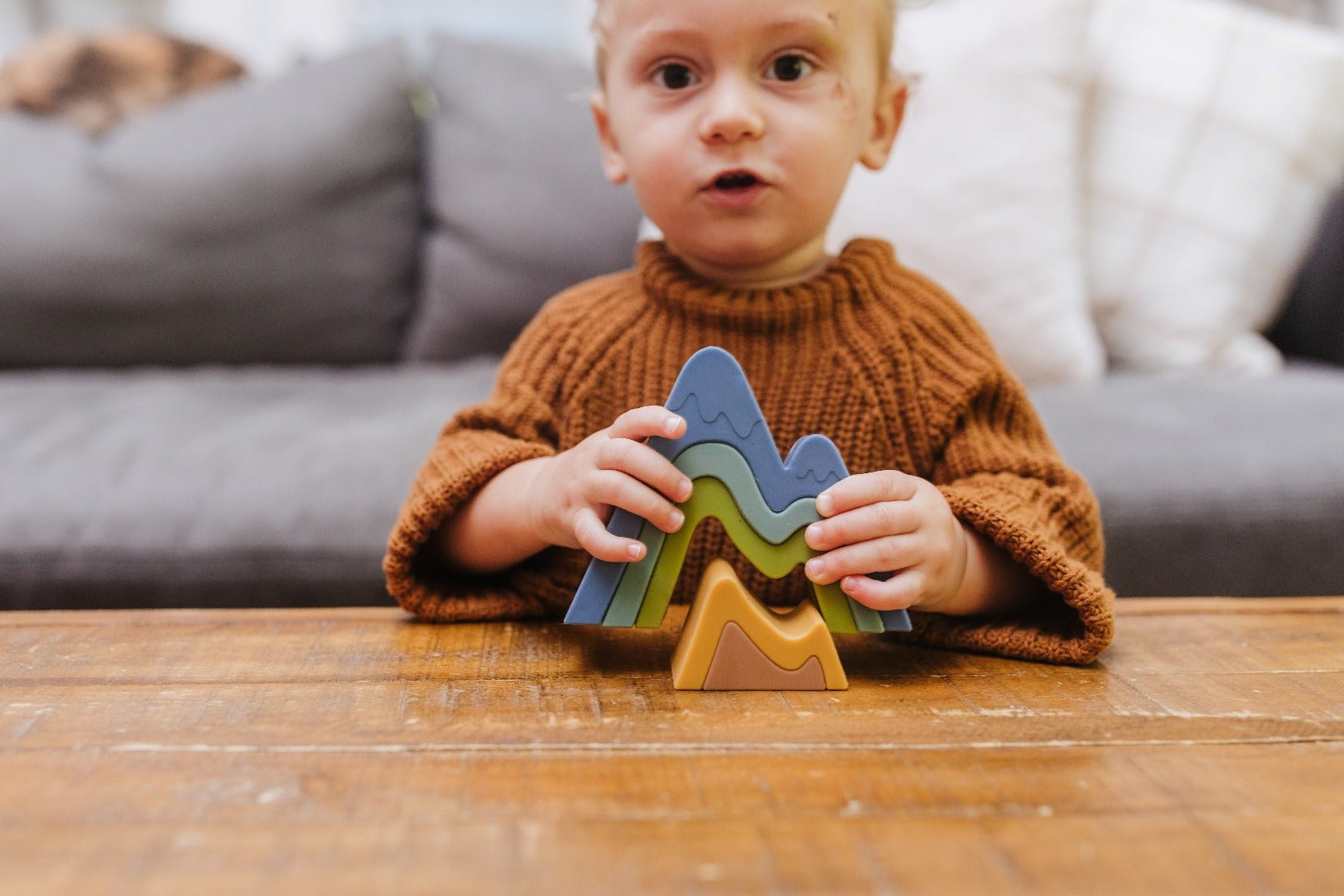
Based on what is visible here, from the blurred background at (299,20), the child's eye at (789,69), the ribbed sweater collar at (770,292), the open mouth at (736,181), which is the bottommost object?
the ribbed sweater collar at (770,292)

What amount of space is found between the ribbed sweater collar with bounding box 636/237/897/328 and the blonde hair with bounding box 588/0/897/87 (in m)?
0.14

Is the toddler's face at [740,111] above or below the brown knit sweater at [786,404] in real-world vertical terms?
above

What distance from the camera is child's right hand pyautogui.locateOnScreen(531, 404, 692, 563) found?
678 mm

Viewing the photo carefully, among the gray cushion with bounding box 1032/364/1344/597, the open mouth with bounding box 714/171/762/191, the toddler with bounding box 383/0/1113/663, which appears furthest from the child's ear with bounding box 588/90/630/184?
the gray cushion with bounding box 1032/364/1344/597

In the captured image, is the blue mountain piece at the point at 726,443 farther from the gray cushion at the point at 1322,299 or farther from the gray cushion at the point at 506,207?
the gray cushion at the point at 1322,299

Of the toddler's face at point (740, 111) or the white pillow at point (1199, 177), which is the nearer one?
the toddler's face at point (740, 111)

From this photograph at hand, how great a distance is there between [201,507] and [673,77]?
73 cm

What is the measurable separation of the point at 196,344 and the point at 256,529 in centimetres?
76

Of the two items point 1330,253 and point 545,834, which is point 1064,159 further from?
point 545,834

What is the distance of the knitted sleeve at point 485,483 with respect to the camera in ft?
2.65

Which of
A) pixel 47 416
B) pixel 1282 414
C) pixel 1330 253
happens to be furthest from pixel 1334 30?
pixel 47 416

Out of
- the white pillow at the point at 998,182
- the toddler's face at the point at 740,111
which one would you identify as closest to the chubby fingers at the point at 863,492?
the toddler's face at the point at 740,111

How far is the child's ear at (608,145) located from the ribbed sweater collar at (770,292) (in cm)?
7

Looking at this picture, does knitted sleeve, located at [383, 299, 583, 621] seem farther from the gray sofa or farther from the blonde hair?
the gray sofa
